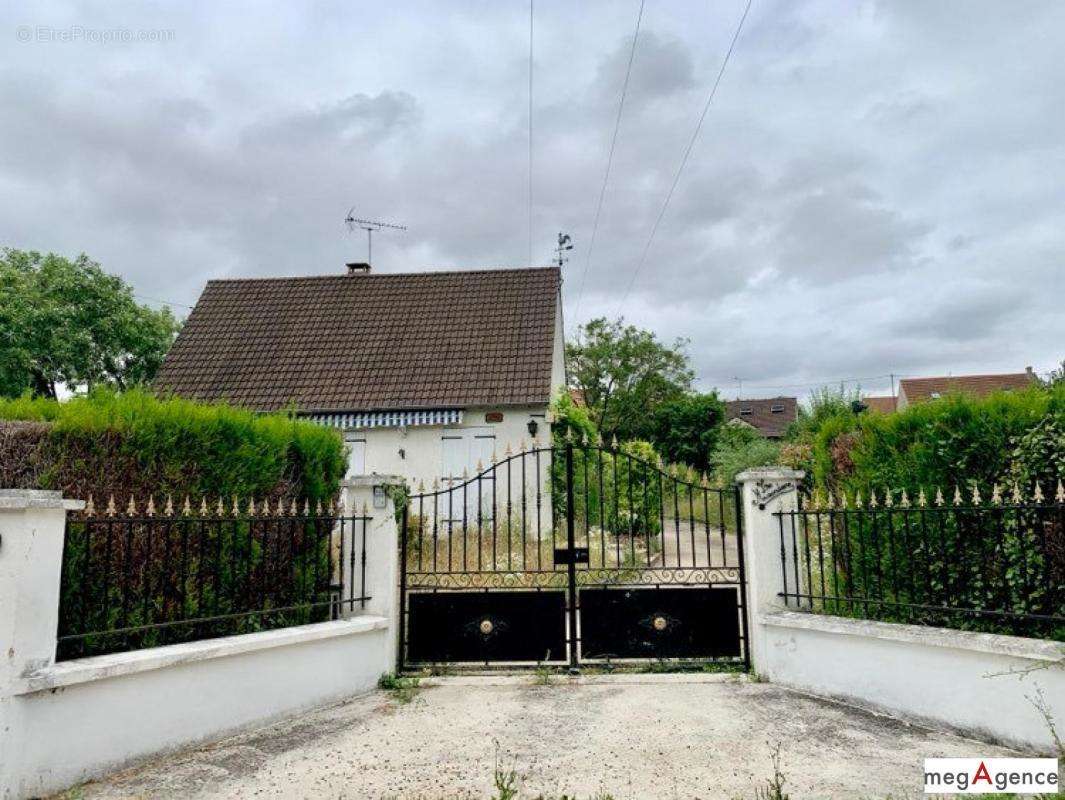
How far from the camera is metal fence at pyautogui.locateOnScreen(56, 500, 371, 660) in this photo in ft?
13.8

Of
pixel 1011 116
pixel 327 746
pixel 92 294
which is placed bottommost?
pixel 327 746

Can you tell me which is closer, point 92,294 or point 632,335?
point 92,294

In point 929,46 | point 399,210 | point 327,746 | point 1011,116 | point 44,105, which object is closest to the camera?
point 327,746

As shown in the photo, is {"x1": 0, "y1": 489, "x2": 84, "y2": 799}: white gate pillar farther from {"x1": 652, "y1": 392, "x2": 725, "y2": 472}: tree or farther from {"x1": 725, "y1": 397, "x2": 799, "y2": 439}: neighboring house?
{"x1": 725, "y1": 397, "x2": 799, "y2": 439}: neighboring house

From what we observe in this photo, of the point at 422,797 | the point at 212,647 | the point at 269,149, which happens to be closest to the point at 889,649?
the point at 422,797

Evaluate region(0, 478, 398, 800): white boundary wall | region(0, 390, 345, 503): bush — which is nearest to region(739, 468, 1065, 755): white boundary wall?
region(0, 478, 398, 800): white boundary wall

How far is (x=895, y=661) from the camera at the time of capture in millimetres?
4863

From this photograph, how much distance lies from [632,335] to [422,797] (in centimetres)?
3433

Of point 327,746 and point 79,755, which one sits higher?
point 79,755

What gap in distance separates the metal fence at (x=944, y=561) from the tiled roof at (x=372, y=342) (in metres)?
9.39

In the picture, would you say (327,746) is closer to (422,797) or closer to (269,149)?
(422,797)

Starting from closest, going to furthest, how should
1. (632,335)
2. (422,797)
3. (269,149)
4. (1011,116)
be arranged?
(422,797)
(1011,116)
(269,149)
(632,335)

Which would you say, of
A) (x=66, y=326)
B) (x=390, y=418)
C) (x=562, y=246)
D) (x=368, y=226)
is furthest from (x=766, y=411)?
(x=66, y=326)

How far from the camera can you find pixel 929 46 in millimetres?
7371
